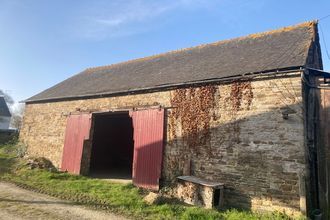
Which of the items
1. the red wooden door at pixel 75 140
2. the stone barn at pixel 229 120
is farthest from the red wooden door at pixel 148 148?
the red wooden door at pixel 75 140

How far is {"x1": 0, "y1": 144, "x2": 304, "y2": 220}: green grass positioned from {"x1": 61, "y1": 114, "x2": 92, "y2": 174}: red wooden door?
3.72ft

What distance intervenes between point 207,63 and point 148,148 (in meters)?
4.41

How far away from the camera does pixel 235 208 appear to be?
26.7 feet

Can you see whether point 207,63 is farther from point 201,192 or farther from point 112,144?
point 112,144

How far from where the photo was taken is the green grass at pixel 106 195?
23.9 ft

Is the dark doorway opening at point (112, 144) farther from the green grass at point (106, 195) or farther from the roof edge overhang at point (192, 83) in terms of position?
the green grass at point (106, 195)

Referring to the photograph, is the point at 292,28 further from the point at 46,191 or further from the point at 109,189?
the point at 46,191

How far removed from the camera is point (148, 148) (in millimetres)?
10648

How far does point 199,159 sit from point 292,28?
693 centimetres

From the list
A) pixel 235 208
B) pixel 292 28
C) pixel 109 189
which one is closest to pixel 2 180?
pixel 109 189

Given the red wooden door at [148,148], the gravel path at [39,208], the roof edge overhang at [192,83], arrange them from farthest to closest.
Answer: the red wooden door at [148,148]
the roof edge overhang at [192,83]
the gravel path at [39,208]

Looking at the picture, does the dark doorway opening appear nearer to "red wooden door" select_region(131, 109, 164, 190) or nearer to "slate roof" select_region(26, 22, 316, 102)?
"slate roof" select_region(26, 22, 316, 102)

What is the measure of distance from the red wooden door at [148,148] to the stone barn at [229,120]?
4 cm

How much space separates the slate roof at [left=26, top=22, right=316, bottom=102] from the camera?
9219mm
